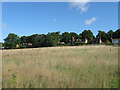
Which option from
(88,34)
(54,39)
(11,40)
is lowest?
(11,40)

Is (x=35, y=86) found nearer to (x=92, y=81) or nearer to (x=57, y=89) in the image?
(x=57, y=89)

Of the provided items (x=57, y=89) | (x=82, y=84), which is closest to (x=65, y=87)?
(x=57, y=89)

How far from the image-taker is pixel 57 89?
2.89m

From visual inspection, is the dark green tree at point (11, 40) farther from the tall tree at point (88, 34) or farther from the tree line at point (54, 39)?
the tall tree at point (88, 34)

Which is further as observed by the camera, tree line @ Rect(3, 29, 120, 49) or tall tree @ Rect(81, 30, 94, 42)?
tall tree @ Rect(81, 30, 94, 42)

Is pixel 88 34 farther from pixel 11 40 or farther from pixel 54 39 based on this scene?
pixel 11 40

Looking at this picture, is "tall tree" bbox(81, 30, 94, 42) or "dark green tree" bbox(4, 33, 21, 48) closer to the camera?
"dark green tree" bbox(4, 33, 21, 48)

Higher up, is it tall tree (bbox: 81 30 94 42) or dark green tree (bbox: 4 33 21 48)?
tall tree (bbox: 81 30 94 42)

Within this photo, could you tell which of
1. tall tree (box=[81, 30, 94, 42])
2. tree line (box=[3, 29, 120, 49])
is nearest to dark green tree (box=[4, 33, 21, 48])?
tree line (box=[3, 29, 120, 49])

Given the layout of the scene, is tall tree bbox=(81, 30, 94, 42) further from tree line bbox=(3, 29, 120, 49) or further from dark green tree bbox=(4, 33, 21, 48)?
dark green tree bbox=(4, 33, 21, 48)

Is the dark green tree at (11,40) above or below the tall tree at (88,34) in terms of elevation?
below

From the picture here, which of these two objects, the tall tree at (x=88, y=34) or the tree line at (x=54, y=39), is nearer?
the tree line at (x=54, y=39)

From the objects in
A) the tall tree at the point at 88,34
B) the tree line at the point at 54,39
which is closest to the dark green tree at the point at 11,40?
the tree line at the point at 54,39

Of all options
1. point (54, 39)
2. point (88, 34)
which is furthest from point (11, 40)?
point (88, 34)
